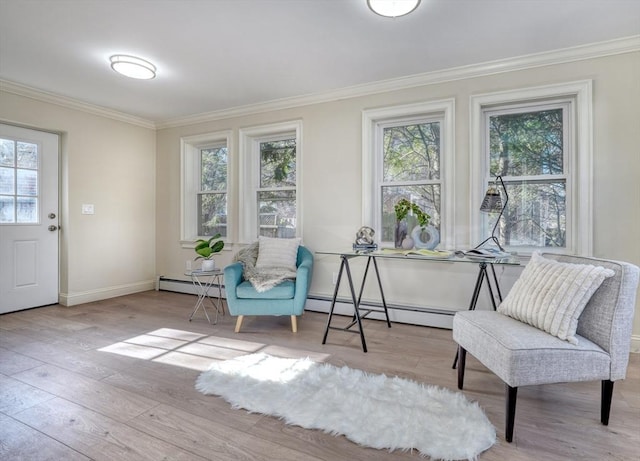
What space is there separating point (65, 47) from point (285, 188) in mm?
2345

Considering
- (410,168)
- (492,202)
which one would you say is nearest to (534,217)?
(492,202)

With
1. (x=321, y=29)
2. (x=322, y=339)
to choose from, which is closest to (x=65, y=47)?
(x=321, y=29)

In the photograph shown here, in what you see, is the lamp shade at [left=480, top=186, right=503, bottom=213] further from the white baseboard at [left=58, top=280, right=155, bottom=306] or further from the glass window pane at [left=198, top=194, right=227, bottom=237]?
the white baseboard at [left=58, top=280, right=155, bottom=306]

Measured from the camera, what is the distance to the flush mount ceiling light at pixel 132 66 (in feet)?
9.50

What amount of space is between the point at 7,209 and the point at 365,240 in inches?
150

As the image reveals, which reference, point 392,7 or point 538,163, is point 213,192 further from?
point 538,163

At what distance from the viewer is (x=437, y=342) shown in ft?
9.32

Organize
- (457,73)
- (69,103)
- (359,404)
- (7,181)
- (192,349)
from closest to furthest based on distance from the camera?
1. (359,404)
2. (192,349)
3. (457,73)
4. (7,181)
5. (69,103)

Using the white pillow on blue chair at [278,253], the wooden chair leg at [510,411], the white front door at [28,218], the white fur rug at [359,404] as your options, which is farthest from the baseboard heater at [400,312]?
the white front door at [28,218]

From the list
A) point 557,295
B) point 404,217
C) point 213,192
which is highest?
point 213,192

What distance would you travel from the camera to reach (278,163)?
4199 mm

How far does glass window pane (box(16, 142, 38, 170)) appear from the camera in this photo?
370 cm

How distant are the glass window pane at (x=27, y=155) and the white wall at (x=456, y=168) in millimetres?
1514

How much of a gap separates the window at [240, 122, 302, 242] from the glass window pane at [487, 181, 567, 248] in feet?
7.32
